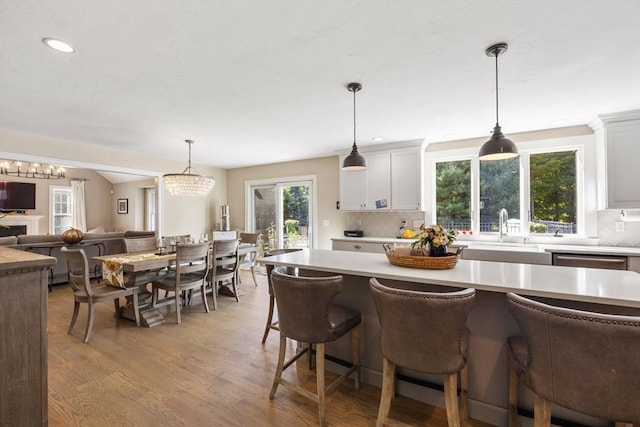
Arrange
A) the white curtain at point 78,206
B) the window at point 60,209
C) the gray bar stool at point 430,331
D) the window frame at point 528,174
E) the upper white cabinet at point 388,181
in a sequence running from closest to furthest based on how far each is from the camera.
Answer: the gray bar stool at point 430,331 → the window frame at point 528,174 → the upper white cabinet at point 388,181 → the window at point 60,209 → the white curtain at point 78,206

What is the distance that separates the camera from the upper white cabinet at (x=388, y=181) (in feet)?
14.9

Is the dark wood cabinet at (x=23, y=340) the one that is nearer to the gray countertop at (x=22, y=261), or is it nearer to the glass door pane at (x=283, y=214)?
the gray countertop at (x=22, y=261)

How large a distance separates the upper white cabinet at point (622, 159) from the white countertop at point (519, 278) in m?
2.08

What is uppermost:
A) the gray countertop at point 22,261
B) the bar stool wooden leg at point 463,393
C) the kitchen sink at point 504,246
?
the gray countertop at point 22,261

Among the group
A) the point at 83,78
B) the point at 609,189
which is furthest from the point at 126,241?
the point at 609,189

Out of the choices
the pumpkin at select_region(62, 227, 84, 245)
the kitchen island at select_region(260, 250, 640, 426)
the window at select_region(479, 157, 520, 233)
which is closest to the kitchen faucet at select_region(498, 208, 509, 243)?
the window at select_region(479, 157, 520, 233)

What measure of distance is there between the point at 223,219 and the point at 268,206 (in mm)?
1051

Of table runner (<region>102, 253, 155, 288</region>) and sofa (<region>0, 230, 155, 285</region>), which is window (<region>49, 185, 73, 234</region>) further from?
table runner (<region>102, 253, 155, 288</region>)

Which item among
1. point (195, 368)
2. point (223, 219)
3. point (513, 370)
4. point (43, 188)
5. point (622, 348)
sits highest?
point (43, 188)

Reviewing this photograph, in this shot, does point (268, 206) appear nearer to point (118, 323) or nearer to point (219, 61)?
point (118, 323)

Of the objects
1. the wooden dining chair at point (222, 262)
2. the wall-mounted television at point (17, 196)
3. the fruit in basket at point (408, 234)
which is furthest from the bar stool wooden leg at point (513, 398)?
the wall-mounted television at point (17, 196)

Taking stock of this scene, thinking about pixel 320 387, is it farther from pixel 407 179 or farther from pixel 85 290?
pixel 407 179

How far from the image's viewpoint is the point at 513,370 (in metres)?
1.63

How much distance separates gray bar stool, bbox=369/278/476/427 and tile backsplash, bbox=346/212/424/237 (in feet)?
11.3
